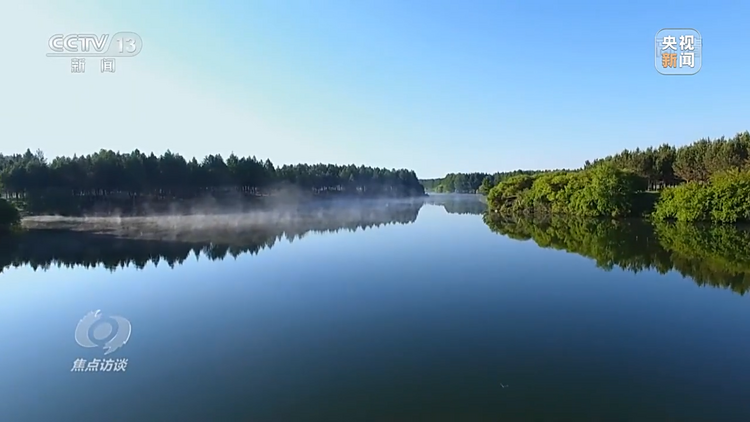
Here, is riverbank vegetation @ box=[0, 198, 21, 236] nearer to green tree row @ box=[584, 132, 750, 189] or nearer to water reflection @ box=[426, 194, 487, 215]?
water reflection @ box=[426, 194, 487, 215]

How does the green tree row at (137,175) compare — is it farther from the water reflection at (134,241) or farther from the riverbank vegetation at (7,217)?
the riverbank vegetation at (7,217)

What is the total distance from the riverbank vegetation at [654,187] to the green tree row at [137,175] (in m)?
28.0

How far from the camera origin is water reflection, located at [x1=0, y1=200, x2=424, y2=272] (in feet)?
51.0

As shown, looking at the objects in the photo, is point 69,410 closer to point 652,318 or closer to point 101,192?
point 652,318

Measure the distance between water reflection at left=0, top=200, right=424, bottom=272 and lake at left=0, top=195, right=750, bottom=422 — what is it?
17.2 inches

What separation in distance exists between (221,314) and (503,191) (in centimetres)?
3586

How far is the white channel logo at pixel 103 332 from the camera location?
700cm

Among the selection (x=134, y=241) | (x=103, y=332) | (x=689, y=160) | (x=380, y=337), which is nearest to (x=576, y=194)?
(x=689, y=160)

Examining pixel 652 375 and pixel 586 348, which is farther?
pixel 586 348

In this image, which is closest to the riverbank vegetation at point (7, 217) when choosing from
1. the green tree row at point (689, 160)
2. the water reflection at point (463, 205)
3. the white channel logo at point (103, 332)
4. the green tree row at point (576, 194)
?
the white channel logo at point (103, 332)

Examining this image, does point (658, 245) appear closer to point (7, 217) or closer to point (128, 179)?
point (7, 217)

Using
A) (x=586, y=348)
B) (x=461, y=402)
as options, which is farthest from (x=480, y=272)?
(x=461, y=402)

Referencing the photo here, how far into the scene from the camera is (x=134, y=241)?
19.9m

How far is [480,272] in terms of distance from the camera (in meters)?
12.9
